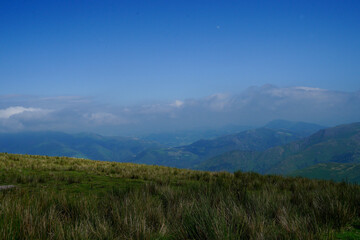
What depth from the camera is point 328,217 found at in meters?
4.20

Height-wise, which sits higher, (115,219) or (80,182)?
(115,219)

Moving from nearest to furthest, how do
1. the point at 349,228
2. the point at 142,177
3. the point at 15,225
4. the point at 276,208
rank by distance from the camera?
the point at 15,225 < the point at 349,228 < the point at 276,208 < the point at 142,177

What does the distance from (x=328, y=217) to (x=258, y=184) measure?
17.9ft

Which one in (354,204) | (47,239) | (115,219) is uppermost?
(47,239)

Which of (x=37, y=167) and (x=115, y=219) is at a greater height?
(x=115, y=219)

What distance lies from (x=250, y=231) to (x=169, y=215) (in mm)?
1505

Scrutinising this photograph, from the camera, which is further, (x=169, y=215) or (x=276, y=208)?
(x=276, y=208)

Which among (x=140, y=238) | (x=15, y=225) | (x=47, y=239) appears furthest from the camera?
(x=15, y=225)

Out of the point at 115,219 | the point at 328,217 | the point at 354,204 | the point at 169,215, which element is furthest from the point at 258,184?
the point at 115,219

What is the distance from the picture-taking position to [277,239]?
122 inches

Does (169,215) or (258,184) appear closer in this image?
(169,215)

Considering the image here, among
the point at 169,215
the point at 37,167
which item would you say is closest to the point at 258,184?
the point at 169,215

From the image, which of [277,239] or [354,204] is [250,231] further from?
[354,204]

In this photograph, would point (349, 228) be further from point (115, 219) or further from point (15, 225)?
point (15, 225)
